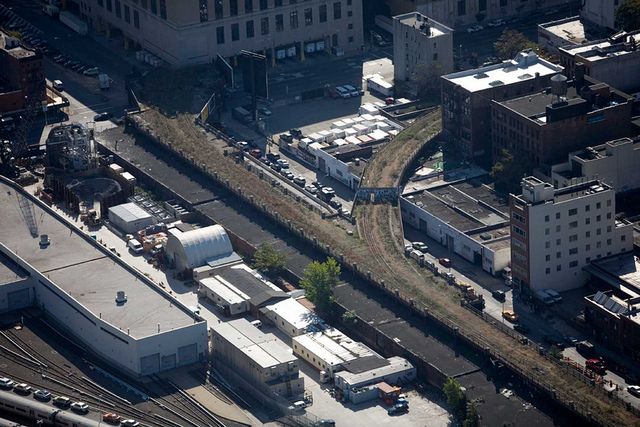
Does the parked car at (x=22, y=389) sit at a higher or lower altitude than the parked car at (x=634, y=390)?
higher

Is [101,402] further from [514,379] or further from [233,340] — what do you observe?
[514,379]

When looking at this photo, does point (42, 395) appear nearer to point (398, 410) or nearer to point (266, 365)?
point (266, 365)

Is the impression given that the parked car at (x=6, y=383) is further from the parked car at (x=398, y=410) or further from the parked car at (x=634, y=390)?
the parked car at (x=634, y=390)

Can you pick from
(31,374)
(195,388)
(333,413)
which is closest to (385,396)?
(333,413)

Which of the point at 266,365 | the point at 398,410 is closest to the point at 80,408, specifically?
the point at 266,365

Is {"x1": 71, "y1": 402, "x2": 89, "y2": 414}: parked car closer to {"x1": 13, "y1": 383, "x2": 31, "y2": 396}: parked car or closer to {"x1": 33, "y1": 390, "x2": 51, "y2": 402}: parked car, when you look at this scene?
{"x1": 33, "y1": 390, "x2": 51, "y2": 402}: parked car

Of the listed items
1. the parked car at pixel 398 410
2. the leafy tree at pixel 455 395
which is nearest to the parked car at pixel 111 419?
the parked car at pixel 398 410
